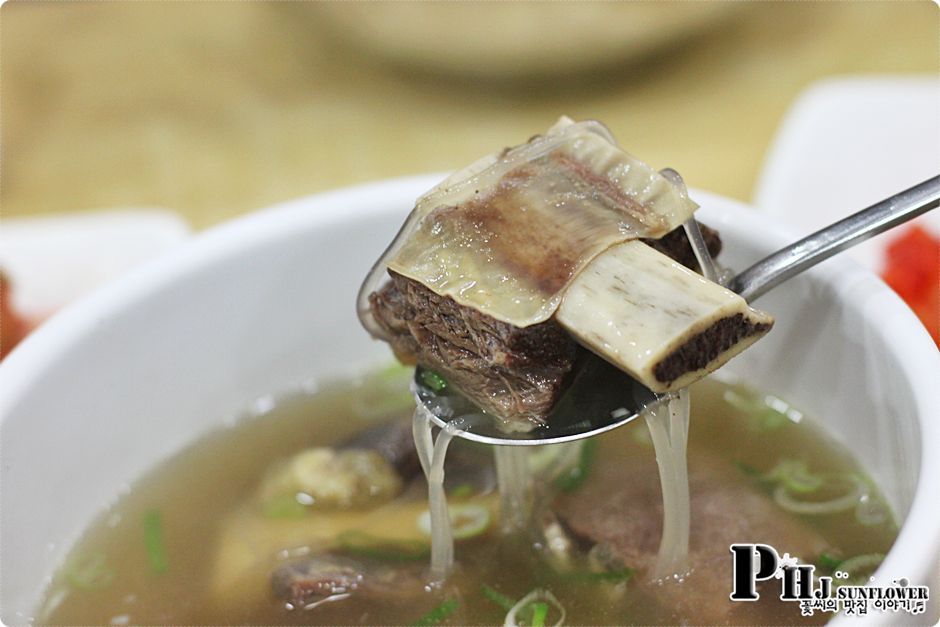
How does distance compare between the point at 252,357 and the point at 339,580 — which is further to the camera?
the point at 252,357

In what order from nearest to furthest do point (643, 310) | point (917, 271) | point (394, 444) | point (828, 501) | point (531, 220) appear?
point (643, 310), point (531, 220), point (828, 501), point (394, 444), point (917, 271)

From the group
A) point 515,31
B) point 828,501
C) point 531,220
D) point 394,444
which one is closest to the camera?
point 531,220

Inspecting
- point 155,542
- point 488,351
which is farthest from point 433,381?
point 155,542

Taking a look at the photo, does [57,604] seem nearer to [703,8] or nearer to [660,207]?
[660,207]

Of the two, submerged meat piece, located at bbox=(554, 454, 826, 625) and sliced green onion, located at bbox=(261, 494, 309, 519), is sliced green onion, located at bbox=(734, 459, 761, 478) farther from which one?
sliced green onion, located at bbox=(261, 494, 309, 519)

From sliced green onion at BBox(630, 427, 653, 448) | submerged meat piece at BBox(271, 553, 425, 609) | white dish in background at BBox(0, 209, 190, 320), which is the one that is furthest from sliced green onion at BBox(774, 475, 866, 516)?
white dish in background at BBox(0, 209, 190, 320)

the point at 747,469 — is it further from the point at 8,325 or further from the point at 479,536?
the point at 8,325
